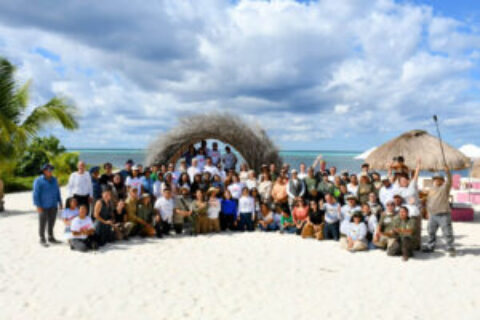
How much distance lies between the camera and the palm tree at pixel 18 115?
1027 centimetres

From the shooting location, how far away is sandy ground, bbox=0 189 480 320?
13.9 ft

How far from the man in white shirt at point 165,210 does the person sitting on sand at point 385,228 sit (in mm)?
4255

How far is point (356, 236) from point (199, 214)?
3353 millimetres

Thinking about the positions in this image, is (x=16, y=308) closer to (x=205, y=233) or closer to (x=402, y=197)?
(x=205, y=233)

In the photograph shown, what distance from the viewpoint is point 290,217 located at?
27.1ft

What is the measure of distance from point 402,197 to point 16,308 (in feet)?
21.5

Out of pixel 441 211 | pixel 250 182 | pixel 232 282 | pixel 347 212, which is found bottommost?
pixel 232 282

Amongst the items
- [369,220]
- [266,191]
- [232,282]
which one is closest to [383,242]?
[369,220]

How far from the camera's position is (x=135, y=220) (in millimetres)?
7676

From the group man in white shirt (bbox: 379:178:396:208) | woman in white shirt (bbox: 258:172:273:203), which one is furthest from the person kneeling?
woman in white shirt (bbox: 258:172:273:203)

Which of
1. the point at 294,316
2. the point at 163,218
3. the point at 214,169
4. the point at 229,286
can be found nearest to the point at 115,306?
the point at 229,286

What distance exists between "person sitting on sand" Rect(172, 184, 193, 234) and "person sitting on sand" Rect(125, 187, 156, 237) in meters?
0.57

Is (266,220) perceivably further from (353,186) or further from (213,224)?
(353,186)

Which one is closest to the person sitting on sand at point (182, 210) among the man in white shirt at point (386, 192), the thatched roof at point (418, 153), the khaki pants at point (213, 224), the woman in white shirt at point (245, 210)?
the khaki pants at point (213, 224)
